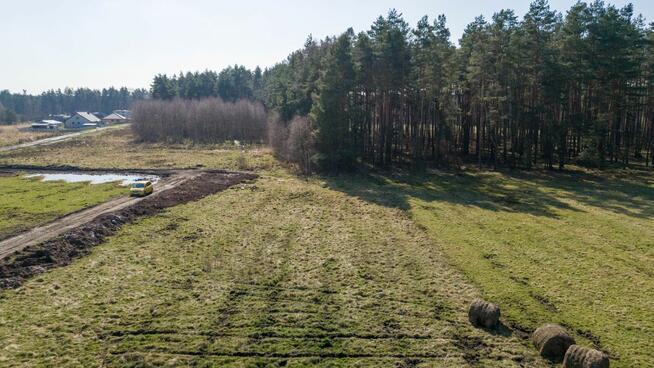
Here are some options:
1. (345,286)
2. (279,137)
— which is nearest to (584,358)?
(345,286)

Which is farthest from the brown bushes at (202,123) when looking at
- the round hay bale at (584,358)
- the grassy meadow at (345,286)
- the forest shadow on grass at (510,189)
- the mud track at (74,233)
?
the round hay bale at (584,358)

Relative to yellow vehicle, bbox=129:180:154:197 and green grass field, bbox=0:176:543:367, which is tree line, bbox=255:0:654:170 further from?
green grass field, bbox=0:176:543:367

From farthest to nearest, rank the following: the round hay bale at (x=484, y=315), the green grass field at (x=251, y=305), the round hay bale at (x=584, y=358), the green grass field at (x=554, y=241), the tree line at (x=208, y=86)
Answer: the tree line at (x=208, y=86)
the green grass field at (x=554, y=241)
the round hay bale at (x=484, y=315)
the green grass field at (x=251, y=305)
the round hay bale at (x=584, y=358)

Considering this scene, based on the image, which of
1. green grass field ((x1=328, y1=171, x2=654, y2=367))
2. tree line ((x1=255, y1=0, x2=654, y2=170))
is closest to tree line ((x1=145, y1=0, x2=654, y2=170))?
tree line ((x1=255, y1=0, x2=654, y2=170))

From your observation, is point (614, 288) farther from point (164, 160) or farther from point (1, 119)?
point (1, 119)

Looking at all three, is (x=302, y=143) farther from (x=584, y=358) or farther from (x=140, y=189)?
(x=584, y=358)

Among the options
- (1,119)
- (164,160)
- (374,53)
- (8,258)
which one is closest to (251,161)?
(164,160)

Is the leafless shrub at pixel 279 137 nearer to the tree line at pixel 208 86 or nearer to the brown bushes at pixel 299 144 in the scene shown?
the brown bushes at pixel 299 144
